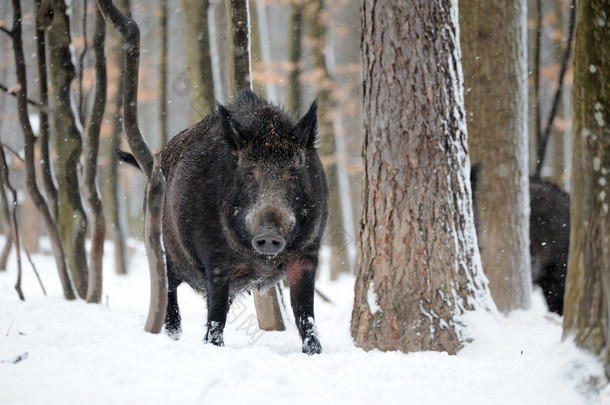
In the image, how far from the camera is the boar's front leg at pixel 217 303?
16.8ft

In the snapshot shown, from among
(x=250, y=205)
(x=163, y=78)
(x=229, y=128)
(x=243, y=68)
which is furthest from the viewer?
(x=163, y=78)

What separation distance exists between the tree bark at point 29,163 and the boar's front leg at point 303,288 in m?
4.10

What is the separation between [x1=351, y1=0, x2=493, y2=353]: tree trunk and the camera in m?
4.90

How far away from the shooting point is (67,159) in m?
8.65

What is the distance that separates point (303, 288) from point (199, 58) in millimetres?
5631

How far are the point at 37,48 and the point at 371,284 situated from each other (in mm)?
5928

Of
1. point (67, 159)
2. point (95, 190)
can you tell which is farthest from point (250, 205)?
point (67, 159)

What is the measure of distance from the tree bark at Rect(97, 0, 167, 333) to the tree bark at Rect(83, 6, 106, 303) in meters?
2.95

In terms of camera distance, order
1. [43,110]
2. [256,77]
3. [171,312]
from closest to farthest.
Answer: [171,312], [43,110], [256,77]

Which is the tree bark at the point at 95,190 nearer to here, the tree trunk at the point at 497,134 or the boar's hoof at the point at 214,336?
the boar's hoof at the point at 214,336

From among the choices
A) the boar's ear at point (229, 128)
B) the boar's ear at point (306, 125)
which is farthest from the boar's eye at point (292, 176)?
the boar's ear at point (229, 128)

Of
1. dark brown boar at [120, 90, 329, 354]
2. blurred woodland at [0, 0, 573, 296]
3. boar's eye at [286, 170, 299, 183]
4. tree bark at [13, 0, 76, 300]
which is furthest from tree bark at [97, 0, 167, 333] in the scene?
tree bark at [13, 0, 76, 300]

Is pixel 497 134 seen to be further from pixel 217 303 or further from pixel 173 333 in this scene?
pixel 173 333

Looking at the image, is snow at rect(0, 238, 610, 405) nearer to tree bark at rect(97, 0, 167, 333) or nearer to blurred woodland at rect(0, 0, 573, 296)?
tree bark at rect(97, 0, 167, 333)
